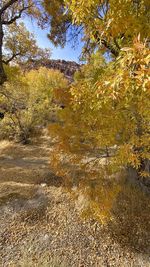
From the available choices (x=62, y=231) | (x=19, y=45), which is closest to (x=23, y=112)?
(x=19, y=45)

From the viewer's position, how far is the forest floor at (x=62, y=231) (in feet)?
15.3

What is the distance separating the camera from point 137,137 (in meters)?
4.70

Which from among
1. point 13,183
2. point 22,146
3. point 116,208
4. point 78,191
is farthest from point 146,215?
point 22,146

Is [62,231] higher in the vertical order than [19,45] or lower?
lower

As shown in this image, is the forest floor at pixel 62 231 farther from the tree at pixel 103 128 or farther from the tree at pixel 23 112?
the tree at pixel 23 112

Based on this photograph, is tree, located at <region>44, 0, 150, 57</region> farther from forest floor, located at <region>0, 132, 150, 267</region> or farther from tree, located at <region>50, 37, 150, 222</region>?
forest floor, located at <region>0, 132, 150, 267</region>

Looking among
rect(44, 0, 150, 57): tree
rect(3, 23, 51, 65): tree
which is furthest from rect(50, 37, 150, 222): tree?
rect(3, 23, 51, 65): tree

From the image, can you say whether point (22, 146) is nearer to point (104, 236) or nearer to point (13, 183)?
point (13, 183)

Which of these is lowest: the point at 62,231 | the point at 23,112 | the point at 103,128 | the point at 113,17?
the point at 62,231

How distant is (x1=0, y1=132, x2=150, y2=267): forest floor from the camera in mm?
4668

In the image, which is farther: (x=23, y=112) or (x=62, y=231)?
(x=23, y=112)

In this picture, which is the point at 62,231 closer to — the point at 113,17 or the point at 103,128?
the point at 103,128

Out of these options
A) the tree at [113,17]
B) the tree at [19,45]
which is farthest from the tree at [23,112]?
the tree at [113,17]

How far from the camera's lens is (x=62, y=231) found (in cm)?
539
